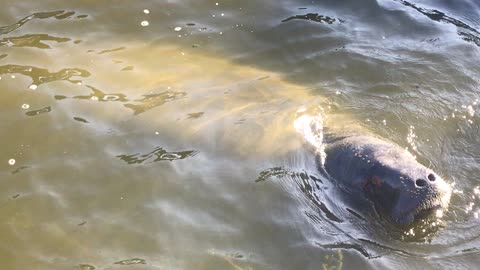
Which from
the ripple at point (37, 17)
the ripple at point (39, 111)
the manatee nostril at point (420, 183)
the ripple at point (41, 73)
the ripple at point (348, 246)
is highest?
the ripple at point (37, 17)

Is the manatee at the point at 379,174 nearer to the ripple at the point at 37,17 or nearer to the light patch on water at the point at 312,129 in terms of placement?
the light patch on water at the point at 312,129

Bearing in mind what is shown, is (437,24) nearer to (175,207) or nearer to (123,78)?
(123,78)

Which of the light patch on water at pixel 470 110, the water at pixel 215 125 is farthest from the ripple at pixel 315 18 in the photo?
the light patch on water at pixel 470 110

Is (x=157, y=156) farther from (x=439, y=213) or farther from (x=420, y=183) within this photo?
(x=439, y=213)

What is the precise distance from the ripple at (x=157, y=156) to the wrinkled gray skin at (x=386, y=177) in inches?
56.2

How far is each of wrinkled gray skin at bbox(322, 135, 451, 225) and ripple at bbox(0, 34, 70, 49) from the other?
3.58 metres

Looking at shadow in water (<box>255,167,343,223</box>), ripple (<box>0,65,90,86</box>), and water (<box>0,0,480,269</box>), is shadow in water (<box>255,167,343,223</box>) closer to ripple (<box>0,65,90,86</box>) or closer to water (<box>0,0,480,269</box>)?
water (<box>0,0,480,269</box>)

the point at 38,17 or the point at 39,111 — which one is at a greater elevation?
the point at 38,17

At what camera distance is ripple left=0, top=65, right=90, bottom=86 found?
233 inches

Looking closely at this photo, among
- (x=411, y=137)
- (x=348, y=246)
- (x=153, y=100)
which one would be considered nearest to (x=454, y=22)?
(x=411, y=137)

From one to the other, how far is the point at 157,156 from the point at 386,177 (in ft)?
7.10

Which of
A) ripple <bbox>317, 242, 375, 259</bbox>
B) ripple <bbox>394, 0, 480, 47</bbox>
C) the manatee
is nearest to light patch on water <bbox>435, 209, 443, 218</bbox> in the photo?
the manatee

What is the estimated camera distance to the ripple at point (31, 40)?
21.0ft

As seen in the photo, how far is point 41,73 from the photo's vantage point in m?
6.00
